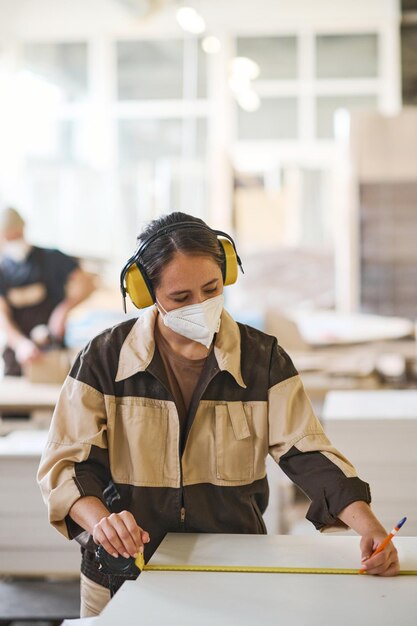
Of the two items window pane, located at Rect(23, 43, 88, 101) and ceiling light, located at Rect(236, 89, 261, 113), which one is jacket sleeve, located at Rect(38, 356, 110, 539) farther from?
window pane, located at Rect(23, 43, 88, 101)

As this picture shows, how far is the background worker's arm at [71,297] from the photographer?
16.3 ft

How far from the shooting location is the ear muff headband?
1.78 m

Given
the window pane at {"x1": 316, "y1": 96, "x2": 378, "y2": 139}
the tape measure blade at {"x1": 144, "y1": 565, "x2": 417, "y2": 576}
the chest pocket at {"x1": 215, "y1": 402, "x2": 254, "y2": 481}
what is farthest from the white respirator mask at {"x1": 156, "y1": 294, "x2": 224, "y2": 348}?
the window pane at {"x1": 316, "y1": 96, "x2": 378, "y2": 139}

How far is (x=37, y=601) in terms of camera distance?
3.44 metres

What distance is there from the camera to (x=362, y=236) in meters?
7.29

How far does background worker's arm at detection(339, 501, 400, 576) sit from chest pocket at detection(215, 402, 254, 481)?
0.24m

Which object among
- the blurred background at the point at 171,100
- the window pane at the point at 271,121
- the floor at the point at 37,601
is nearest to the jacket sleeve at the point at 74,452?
the floor at the point at 37,601

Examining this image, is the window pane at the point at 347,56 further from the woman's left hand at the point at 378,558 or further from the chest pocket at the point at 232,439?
the woman's left hand at the point at 378,558

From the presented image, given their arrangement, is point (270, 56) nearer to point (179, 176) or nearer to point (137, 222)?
point (179, 176)

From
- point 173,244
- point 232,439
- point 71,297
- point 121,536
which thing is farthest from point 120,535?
point 71,297

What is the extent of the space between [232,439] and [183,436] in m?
0.10

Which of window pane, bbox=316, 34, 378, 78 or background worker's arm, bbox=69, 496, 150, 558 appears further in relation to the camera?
window pane, bbox=316, 34, 378, 78

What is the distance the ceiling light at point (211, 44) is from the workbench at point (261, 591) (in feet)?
33.1

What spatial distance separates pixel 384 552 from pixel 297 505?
3090 mm
